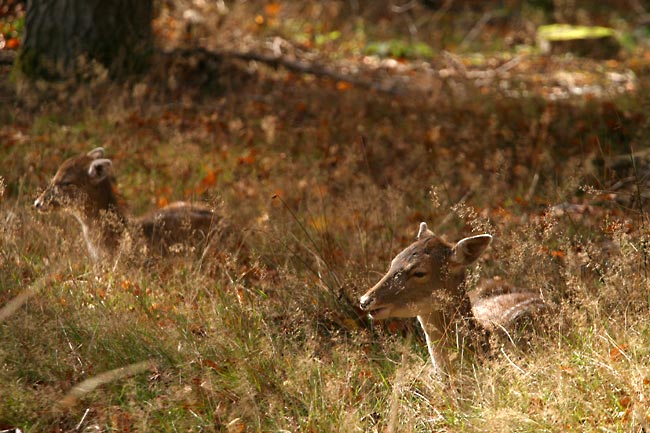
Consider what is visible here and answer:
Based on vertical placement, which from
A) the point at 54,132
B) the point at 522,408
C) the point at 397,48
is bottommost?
the point at 397,48

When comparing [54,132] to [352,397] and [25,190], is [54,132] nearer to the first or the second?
[25,190]

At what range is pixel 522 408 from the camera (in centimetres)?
469

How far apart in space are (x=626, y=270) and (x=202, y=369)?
8.83 feet

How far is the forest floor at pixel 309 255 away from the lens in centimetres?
492

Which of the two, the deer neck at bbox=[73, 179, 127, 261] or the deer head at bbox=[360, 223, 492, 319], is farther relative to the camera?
the deer neck at bbox=[73, 179, 127, 261]

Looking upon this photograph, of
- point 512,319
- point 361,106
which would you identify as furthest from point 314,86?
point 512,319

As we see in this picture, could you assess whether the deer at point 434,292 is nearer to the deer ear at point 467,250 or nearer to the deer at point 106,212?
the deer ear at point 467,250

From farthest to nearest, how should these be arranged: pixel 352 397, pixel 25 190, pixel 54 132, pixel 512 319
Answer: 1. pixel 54 132
2. pixel 25 190
3. pixel 512 319
4. pixel 352 397

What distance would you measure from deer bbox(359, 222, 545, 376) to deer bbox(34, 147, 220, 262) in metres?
2.05

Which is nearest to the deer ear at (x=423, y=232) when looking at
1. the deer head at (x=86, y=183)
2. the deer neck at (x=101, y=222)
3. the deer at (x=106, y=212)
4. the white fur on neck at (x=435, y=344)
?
the white fur on neck at (x=435, y=344)

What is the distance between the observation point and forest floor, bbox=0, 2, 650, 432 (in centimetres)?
492

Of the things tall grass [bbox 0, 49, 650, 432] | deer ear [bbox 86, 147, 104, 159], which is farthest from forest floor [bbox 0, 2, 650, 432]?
deer ear [bbox 86, 147, 104, 159]

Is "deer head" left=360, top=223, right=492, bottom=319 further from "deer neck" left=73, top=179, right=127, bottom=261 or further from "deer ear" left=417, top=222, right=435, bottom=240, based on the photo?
"deer neck" left=73, top=179, right=127, bottom=261

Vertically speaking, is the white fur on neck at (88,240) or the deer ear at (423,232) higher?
the deer ear at (423,232)
